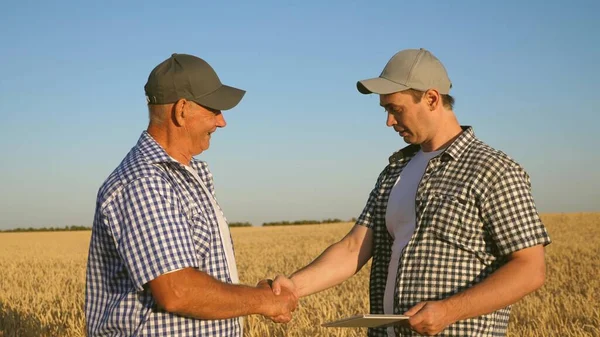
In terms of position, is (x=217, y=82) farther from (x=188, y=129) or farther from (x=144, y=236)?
(x=144, y=236)

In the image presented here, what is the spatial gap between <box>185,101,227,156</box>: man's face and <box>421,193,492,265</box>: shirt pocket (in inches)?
45.2

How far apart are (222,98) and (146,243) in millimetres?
856

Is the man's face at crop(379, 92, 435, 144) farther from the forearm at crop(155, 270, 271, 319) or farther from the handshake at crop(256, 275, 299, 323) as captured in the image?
A: the forearm at crop(155, 270, 271, 319)

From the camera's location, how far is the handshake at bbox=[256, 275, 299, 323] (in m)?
3.62

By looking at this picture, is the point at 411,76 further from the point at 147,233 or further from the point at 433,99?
the point at 147,233

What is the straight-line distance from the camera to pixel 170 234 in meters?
3.07

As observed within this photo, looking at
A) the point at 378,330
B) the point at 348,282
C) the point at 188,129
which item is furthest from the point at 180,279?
the point at 348,282

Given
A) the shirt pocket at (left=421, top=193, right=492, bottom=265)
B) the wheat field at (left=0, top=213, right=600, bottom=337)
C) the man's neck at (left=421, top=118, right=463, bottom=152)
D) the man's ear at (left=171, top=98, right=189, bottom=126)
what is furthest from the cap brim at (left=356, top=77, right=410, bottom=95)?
the wheat field at (left=0, top=213, right=600, bottom=337)

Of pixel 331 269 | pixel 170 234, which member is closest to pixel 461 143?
pixel 331 269

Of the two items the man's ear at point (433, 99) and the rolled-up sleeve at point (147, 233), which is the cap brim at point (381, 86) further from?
the rolled-up sleeve at point (147, 233)

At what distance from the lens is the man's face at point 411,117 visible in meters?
3.90

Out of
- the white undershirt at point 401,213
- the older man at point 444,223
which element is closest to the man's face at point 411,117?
the older man at point 444,223

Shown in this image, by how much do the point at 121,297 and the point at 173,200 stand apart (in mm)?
474

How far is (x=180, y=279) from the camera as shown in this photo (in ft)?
9.99
